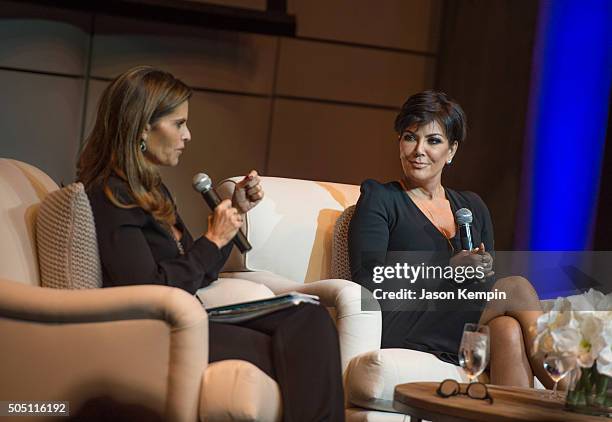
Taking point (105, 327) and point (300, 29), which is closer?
point (105, 327)

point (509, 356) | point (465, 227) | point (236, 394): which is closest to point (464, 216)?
point (465, 227)

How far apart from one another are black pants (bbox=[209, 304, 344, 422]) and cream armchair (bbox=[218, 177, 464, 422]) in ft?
1.31

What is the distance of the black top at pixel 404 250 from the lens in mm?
2957

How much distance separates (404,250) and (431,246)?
89 mm

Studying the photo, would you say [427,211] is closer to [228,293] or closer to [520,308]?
[520,308]

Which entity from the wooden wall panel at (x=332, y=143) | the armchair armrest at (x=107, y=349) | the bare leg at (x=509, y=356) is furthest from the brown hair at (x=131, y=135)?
the wooden wall panel at (x=332, y=143)

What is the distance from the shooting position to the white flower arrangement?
208 centimetres

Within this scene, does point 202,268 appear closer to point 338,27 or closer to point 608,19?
point 608,19

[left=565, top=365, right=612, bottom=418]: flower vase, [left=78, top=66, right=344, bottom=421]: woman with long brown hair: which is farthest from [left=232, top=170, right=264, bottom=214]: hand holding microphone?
[left=565, top=365, right=612, bottom=418]: flower vase

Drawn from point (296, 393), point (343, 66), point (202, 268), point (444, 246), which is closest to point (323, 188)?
point (444, 246)

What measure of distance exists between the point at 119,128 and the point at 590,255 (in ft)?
8.44

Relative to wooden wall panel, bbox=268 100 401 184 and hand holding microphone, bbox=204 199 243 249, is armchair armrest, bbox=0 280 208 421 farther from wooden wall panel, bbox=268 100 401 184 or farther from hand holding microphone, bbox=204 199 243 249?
wooden wall panel, bbox=268 100 401 184

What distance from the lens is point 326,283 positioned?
2840 millimetres

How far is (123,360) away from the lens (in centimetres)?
205
